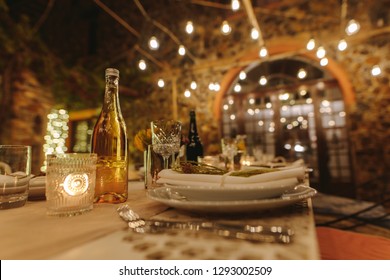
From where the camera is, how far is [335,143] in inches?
169

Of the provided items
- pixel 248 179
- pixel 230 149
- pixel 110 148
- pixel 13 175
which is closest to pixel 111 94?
pixel 110 148

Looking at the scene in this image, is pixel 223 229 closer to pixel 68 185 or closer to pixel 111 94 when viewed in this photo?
pixel 68 185

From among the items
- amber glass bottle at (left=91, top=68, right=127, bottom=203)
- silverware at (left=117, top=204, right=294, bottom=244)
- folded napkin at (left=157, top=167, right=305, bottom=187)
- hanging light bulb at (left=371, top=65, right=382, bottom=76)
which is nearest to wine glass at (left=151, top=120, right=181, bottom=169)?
amber glass bottle at (left=91, top=68, right=127, bottom=203)

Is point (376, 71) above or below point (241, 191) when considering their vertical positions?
above

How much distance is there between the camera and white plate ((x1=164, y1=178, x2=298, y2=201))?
42 cm

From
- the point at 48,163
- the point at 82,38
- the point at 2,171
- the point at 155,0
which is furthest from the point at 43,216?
the point at 82,38

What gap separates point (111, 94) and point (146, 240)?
541 mm

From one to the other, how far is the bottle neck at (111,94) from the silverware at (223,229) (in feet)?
1.43

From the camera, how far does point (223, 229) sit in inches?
14.1

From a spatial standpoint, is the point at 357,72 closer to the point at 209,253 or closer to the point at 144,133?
the point at 144,133

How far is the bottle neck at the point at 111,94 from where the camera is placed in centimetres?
72

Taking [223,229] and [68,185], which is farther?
[68,185]

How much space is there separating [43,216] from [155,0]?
5.87 metres

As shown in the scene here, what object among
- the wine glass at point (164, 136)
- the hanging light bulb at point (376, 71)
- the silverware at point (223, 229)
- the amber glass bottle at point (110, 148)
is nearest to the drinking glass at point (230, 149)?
the wine glass at point (164, 136)
